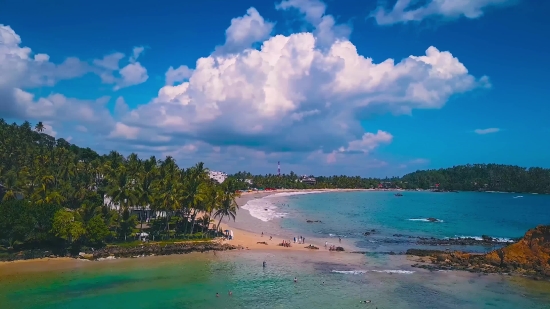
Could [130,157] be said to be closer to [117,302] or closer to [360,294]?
[117,302]

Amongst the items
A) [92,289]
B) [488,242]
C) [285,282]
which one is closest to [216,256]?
[285,282]

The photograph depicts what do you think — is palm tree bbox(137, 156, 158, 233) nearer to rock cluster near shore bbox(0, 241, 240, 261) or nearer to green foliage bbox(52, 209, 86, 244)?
rock cluster near shore bbox(0, 241, 240, 261)

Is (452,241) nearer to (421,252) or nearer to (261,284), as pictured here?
(421,252)

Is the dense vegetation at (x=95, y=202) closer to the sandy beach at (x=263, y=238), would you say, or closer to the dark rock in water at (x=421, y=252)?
the sandy beach at (x=263, y=238)

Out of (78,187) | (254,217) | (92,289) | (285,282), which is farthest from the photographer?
(254,217)

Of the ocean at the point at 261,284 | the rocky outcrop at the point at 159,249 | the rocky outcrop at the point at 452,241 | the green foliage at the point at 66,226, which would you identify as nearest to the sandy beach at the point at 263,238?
the ocean at the point at 261,284

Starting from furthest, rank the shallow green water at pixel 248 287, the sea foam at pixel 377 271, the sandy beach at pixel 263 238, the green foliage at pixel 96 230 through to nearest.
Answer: the sandy beach at pixel 263 238 < the green foliage at pixel 96 230 < the sea foam at pixel 377 271 < the shallow green water at pixel 248 287
